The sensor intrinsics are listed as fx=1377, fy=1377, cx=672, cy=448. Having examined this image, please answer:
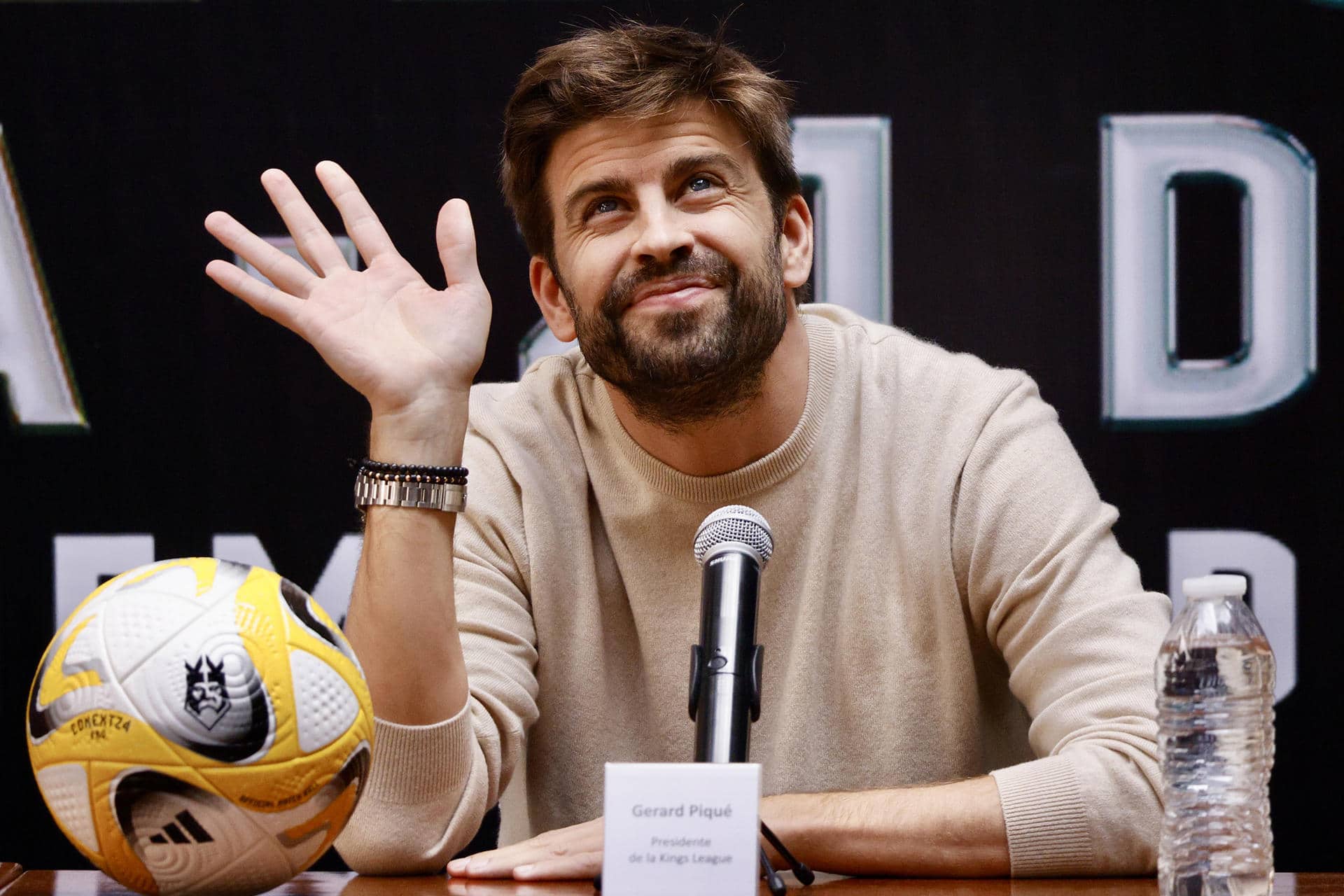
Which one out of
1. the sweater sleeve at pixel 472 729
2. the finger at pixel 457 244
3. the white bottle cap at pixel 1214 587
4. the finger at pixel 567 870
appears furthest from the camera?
the finger at pixel 457 244

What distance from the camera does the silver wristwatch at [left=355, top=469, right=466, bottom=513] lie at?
4.96 feet

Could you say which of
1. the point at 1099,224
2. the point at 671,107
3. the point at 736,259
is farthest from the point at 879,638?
the point at 1099,224

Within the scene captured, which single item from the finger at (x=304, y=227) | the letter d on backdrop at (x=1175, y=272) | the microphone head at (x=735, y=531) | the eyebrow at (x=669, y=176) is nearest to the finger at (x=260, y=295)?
the finger at (x=304, y=227)

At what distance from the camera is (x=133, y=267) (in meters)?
2.61

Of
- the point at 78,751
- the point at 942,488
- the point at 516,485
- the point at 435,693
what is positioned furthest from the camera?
the point at 516,485

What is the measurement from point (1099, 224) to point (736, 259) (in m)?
0.94

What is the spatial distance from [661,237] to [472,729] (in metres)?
→ 0.69

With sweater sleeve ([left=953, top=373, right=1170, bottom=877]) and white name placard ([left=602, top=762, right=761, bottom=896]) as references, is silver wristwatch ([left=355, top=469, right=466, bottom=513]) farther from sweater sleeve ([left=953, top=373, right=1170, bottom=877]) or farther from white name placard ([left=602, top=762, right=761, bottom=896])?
sweater sleeve ([left=953, top=373, right=1170, bottom=877])

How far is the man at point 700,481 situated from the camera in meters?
1.69

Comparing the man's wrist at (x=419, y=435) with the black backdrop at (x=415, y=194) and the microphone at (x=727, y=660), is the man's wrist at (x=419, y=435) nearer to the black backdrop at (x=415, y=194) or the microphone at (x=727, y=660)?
the microphone at (x=727, y=660)

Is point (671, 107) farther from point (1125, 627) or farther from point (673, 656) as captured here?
point (1125, 627)

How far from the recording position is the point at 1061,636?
168cm

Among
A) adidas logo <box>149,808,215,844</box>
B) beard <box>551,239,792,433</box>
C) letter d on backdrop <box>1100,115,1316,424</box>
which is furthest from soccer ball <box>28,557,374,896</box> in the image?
letter d on backdrop <box>1100,115,1316,424</box>

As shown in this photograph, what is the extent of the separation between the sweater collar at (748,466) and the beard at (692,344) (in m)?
0.07
